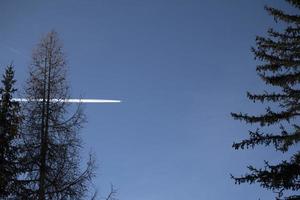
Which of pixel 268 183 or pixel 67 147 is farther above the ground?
pixel 67 147

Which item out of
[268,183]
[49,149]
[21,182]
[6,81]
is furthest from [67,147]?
[268,183]

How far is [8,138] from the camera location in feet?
63.6

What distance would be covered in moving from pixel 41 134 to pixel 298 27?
10.5 m

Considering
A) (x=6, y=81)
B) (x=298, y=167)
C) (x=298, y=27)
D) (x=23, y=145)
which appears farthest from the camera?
(x=6, y=81)

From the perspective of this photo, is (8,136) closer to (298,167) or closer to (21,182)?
(21,182)

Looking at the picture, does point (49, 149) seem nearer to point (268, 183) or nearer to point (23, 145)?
point (23, 145)

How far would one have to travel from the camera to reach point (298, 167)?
16.8 meters

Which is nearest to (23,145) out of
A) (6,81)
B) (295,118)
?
(6,81)

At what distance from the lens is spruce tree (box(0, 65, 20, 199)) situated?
17.9 meters

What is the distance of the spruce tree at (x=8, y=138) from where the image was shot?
17875mm

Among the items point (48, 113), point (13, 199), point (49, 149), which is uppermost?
point (48, 113)

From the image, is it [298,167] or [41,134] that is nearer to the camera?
[298,167]

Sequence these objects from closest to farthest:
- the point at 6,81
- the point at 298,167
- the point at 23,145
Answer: the point at 298,167 < the point at 23,145 < the point at 6,81

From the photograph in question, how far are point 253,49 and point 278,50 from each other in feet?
3.16
